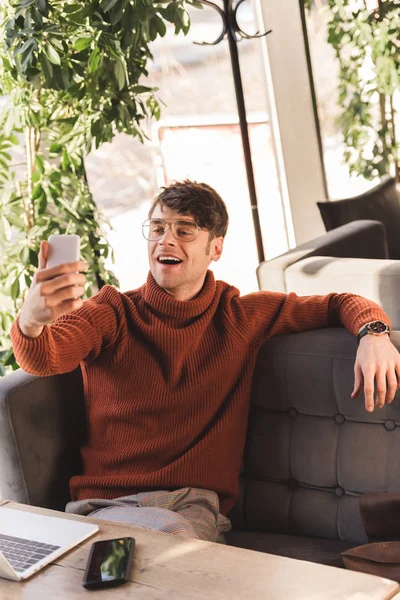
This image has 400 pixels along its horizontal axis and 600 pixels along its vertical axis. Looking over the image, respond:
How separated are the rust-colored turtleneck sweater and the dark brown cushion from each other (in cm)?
172

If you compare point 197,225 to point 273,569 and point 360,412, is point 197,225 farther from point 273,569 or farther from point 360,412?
point 273,569

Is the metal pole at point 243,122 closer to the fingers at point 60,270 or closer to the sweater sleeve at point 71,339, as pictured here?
the sweater sleeve at point 71,339

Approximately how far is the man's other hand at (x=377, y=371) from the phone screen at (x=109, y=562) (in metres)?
0.65

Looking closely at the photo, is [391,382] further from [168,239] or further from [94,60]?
[94,60]

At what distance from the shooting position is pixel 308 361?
1950 millimetres

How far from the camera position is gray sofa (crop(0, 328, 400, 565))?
6.09ft

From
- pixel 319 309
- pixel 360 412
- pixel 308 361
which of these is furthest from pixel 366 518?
pixel 319 309

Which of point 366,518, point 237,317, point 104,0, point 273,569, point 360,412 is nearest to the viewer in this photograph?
point 273,569

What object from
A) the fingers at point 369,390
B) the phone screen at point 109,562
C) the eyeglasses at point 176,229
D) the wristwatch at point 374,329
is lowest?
the phone screen at point 109,562

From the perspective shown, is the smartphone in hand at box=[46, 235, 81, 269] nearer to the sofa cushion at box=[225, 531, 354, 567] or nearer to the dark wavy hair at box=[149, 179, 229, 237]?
the dark wavy hair at box=[149, 179, 229, 237]

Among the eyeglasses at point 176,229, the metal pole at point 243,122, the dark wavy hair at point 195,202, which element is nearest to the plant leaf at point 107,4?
the dark wavy hair at point 195,202

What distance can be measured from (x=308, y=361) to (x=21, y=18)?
56.3 inches

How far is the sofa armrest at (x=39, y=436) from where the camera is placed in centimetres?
191

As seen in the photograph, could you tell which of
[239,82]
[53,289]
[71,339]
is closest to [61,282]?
[53,289]
